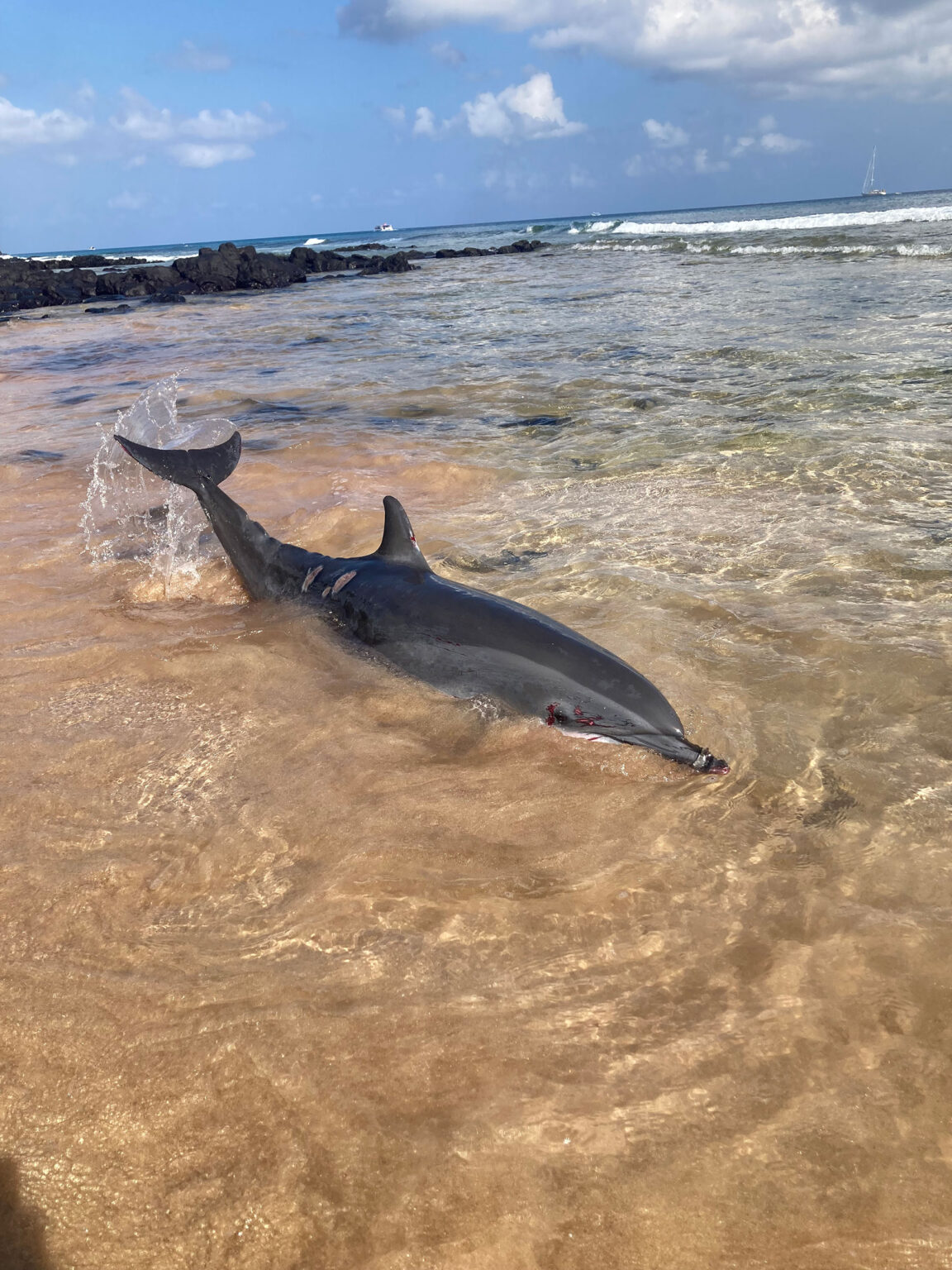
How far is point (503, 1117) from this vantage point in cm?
218

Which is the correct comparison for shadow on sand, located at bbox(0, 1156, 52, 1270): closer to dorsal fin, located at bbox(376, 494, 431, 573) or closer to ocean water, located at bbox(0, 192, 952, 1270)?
ocean water, located at bbox(0, 192, 952, 1270)

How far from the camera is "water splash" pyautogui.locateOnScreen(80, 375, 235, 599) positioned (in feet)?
21.7

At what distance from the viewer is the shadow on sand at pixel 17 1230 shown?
73.4 inches

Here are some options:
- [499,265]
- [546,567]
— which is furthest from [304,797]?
[499,265]

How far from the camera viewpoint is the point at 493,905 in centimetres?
295

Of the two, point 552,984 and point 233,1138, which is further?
point 552,984

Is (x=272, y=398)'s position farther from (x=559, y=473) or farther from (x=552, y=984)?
(x=552, y=984)

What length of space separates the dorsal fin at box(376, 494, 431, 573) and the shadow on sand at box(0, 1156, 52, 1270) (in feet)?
11.9

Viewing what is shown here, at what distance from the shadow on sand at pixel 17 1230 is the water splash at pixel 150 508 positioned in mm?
4500

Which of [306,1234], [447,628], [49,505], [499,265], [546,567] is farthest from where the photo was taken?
[499,265]

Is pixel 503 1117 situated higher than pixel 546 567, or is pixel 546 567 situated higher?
pixel 546 567

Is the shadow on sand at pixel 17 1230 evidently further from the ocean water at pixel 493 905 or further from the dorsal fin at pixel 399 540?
the dorsal fin at pixel 399 540

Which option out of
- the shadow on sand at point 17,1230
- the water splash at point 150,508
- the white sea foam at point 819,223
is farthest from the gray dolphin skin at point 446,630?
the white sea foam at point 819,223

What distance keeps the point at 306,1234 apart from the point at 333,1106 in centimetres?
32
